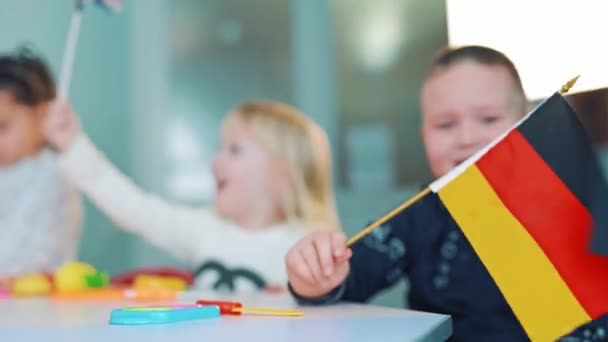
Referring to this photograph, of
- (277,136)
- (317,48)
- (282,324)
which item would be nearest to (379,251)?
(282,324)

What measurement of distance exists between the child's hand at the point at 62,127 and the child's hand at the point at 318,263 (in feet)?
1.93

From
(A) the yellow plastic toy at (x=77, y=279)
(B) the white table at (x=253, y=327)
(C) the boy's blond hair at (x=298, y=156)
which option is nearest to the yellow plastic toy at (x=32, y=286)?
(A) the yellow plastic toy at (x=77, y=279)

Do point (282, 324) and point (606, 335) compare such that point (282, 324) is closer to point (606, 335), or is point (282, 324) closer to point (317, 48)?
point (606, 335)

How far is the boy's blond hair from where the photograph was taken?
1.19m

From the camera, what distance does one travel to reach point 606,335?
2.26 feet

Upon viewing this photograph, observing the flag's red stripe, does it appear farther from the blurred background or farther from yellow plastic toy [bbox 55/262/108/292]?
the blurred background

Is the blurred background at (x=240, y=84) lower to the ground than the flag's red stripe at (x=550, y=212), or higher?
higher

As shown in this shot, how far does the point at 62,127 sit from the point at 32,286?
31 cm

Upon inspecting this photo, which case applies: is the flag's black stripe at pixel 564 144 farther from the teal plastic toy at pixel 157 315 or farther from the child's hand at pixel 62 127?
the child's hand at pixel 62 127

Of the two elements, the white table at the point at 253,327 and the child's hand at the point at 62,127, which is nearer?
the white table at the point at 253,327

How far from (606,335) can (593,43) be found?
30cm

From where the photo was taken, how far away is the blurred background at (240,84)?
153cm

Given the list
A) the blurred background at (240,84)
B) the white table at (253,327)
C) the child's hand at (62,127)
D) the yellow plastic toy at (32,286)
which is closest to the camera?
the white table at (253,327)

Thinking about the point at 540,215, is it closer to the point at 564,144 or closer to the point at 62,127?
the point at 564,144
